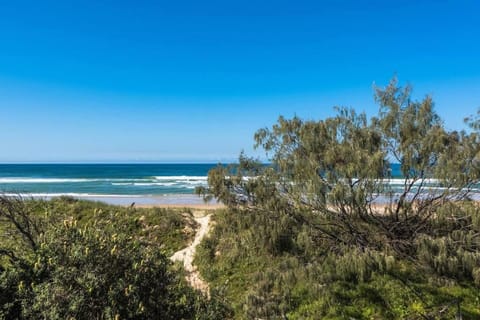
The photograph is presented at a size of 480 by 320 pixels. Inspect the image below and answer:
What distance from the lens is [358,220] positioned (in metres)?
7.57

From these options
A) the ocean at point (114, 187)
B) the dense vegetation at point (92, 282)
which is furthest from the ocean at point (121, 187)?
the dense vegetation at point (92, 282)

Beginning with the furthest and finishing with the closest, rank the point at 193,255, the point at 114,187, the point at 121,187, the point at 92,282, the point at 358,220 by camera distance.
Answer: the point at 114,187 → the point at 121,187 → the point at 193,255 → the point at 358,220 → the point at 92,282

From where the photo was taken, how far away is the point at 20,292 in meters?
3.19

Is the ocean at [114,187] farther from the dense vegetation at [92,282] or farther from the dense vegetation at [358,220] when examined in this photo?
the dense vegetation at [92,282]

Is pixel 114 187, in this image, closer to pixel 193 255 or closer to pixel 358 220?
pixel 193 255

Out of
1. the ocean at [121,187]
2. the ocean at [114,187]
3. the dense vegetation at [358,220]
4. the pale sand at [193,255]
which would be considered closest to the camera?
the dense vegetation at [358,220]

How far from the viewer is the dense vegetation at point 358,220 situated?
6102 millimetres

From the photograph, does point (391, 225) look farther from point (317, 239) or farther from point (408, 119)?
point (408, 119)

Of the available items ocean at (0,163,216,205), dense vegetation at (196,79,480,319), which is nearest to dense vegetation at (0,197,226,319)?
dense vegetation at (196,79,480,319)

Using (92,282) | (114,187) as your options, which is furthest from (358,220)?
(114,187)

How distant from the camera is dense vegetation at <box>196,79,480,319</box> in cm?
610

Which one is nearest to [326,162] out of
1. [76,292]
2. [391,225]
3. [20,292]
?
[391,225]

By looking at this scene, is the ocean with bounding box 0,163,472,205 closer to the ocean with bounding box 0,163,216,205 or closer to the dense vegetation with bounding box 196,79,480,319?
the ocean with bounding box 0,163,216,205

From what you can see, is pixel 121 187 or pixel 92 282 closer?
pixel 92 282
